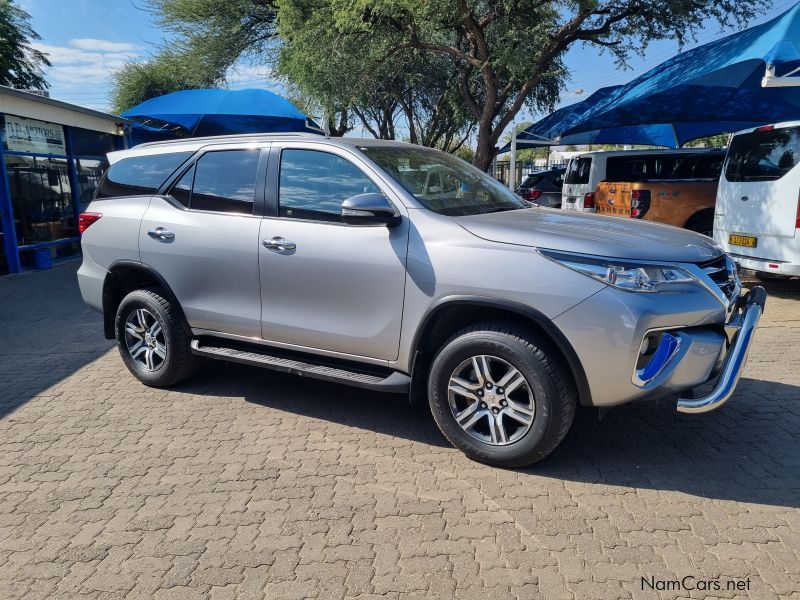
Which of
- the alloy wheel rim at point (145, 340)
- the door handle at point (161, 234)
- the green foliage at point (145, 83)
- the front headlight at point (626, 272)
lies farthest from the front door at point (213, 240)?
the green foliage at point (145, 83)

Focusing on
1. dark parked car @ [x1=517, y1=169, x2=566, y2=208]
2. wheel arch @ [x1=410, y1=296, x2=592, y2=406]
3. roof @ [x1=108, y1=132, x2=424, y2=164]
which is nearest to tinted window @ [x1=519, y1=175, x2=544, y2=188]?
dark parked car @ [x1=517, y1=169, x2=566, y2=208]

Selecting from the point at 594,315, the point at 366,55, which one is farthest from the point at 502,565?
the point at 366,55

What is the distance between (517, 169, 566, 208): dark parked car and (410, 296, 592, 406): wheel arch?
40.5 feet

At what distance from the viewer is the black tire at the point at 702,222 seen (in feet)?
30.7

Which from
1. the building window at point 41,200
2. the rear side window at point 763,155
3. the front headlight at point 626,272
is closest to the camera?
the front headlight at point 626,272

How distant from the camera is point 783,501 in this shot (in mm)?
3176

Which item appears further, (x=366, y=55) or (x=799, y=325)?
(x=366, y=55)

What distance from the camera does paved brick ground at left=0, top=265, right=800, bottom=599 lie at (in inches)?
105

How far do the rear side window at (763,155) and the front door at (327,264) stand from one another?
5.59 metres

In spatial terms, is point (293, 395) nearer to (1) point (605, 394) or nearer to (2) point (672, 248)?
(1) point (605, 394)

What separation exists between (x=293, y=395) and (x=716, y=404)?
297 centimetres

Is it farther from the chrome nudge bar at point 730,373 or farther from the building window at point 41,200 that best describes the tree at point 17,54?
the chrome nudge bar at point 730,373

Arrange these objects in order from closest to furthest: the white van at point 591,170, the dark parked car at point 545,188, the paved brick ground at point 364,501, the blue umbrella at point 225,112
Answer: the paved brick ground at point 364,501 → the white van at point 591,170 → the blue umbrella at point 225,112 → the dark parked car at point 545,188

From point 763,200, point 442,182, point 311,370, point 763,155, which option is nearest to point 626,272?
point 442,182
